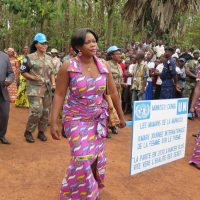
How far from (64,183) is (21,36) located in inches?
716

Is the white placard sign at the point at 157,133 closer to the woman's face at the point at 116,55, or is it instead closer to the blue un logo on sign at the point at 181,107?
the blue un logo on sign at the point at 181,107

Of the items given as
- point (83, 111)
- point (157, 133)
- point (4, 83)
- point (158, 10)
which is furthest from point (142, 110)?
point (158, 10)

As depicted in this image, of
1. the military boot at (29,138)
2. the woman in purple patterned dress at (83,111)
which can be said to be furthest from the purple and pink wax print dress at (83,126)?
the military boot at (29,138)

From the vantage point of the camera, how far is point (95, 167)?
3438mm

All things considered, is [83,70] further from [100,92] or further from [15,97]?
[15,97]

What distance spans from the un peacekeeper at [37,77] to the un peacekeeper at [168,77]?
131 inches

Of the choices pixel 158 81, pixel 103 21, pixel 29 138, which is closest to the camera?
pixel 29 138

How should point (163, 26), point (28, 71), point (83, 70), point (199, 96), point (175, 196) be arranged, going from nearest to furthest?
point (83, 70), point (175, 196), point (199, 96), point (28, 71), point (163, 26)

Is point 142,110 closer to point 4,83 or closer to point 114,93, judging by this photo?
point 114,93

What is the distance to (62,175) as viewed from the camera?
4.36m

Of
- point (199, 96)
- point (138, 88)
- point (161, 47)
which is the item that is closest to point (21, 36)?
point (161, 47)

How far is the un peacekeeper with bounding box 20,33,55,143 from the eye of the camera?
563 cm

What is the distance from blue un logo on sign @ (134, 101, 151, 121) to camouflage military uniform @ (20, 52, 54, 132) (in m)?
2.45

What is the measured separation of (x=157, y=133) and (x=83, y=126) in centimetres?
129
